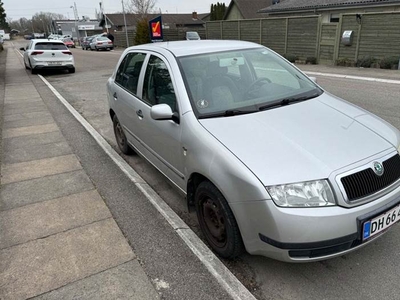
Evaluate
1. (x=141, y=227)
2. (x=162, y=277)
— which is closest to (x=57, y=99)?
(x=141, y=227)

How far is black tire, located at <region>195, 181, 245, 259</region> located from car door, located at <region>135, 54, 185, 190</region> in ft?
1.30

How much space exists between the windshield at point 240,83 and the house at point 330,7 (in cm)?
1735

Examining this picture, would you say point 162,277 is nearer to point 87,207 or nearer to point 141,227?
point 141,227

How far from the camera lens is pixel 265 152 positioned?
2.29 m

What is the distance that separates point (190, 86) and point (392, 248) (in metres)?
2.21

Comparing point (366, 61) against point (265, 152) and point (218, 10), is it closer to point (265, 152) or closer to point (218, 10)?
point (265, 152)

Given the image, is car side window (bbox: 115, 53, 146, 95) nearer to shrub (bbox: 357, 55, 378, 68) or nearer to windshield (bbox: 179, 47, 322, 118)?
windshield (bbox: 179, 47, 322, 118)

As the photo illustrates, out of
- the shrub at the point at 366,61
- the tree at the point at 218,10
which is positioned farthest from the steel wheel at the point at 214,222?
the tree at the point at 218,10

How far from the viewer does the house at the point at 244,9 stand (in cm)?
3819

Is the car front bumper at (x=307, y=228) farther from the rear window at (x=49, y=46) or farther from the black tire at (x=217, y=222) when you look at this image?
the rear window at (x=49, y=46)

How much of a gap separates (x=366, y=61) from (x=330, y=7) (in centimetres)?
904

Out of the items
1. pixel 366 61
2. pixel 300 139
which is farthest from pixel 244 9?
pixel 300 139

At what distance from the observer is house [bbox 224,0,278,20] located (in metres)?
38.2

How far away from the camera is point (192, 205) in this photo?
300cm
